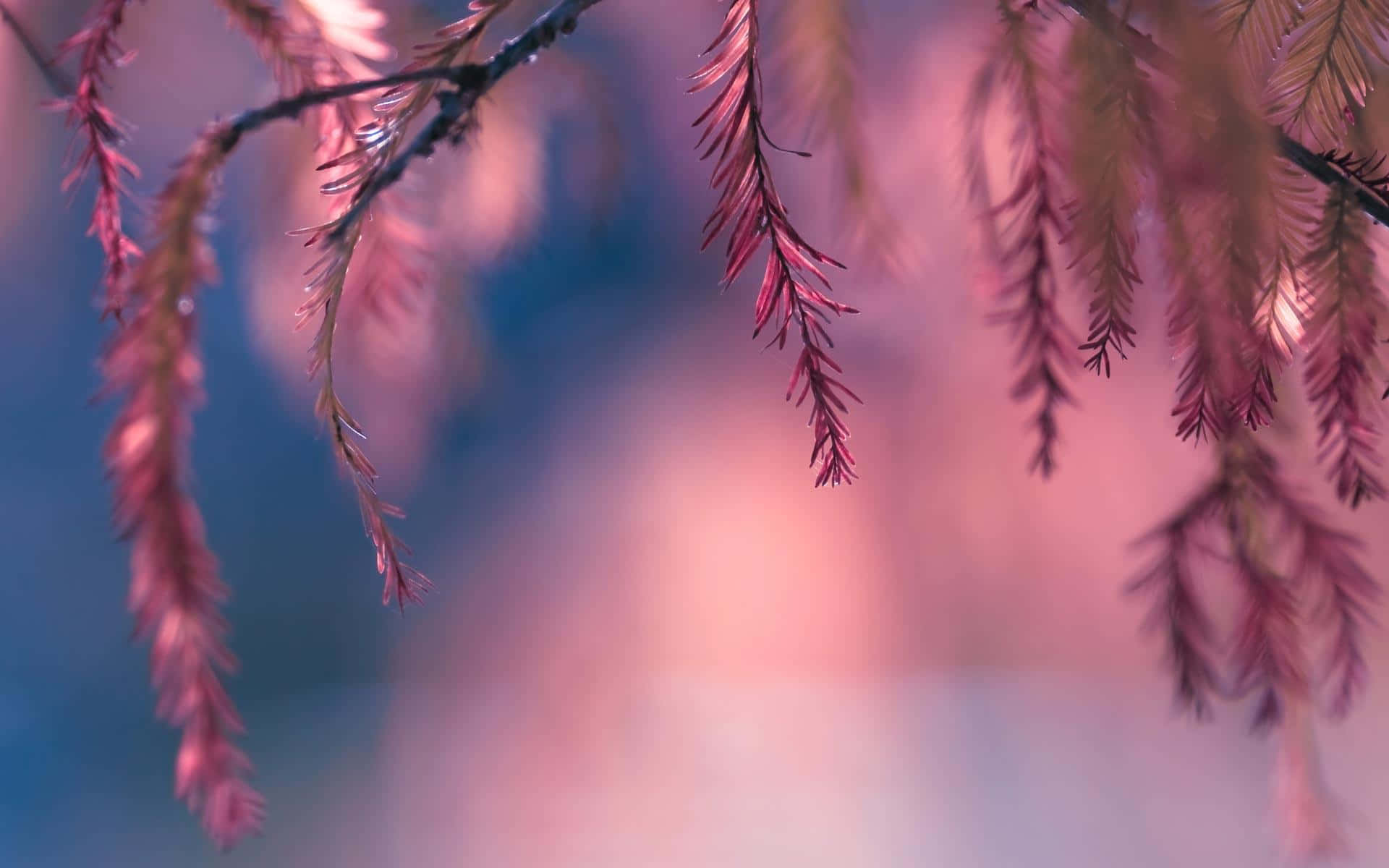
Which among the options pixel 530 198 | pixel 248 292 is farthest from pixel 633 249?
pixel 248 292

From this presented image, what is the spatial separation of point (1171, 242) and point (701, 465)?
58cm

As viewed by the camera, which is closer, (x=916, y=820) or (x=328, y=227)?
(x=328, y=227)

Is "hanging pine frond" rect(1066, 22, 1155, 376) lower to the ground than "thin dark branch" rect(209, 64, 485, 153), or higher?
lower

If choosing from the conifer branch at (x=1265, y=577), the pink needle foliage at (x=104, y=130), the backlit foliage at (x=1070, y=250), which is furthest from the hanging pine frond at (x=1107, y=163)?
the pink needle foliage at (x=104, y=130)

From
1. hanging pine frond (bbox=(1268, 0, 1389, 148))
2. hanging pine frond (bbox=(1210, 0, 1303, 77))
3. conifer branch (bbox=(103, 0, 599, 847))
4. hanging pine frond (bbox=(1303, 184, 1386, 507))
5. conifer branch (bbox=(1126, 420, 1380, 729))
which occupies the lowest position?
conifer branch (bbox=(1126, 420, 1380, 729))

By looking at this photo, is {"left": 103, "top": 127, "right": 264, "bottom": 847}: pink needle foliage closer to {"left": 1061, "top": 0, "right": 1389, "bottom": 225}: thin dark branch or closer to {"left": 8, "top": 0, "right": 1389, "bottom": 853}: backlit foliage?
{"left": 8, "top": 0, "right": 1389, "bottom": 853}: backlit foliage

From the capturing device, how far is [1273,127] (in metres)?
0.21

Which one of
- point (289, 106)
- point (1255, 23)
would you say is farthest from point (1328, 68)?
point (289, 106)

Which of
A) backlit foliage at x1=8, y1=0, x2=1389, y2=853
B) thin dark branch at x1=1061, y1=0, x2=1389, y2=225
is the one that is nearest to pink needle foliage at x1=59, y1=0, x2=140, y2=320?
backlit foliage at x1=8, y1=0, x2=1389, y2=853

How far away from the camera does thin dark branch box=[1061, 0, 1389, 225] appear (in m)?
0.21

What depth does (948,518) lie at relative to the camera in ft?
2.46

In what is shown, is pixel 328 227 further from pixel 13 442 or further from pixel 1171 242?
pixel 13 442

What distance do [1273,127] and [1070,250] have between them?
64 mm

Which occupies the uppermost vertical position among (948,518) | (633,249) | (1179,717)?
(633,249)
